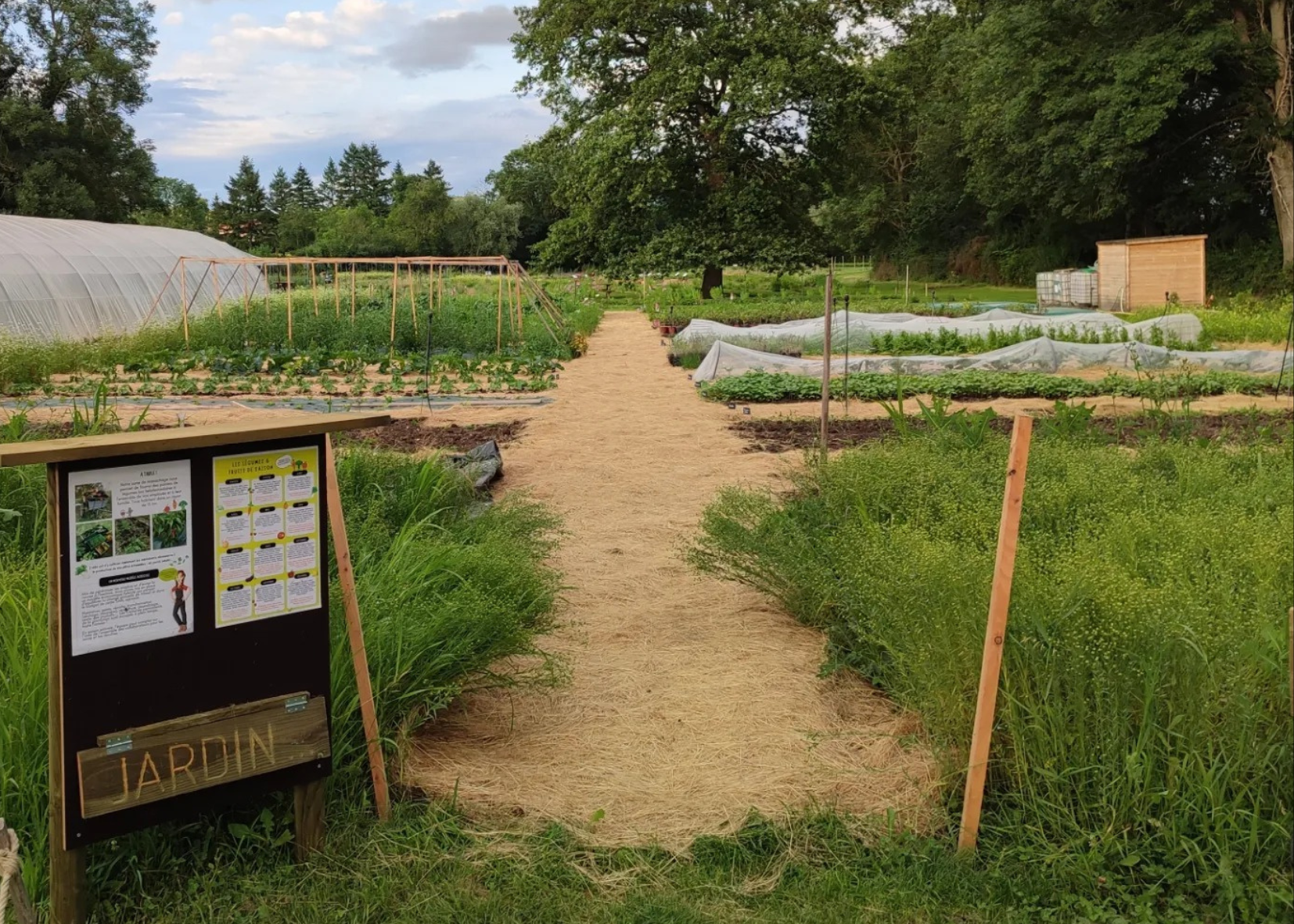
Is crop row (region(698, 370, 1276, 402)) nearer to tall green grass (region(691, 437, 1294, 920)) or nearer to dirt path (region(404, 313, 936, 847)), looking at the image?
dirt path (region(404, 313, 936, 847))

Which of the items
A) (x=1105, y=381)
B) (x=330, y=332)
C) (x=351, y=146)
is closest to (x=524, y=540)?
(x=1105, y=381)

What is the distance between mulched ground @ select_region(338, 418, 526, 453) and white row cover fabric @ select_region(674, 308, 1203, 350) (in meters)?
7.04

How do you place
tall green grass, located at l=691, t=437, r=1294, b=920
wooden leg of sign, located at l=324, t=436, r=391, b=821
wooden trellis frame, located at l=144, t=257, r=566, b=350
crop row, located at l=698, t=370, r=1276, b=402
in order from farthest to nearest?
wooden trellis frame, located at l=144, t=257, r=566, b=350
crop row, located at l=698, t=370, r=1276, b=402
wooden leg of sign, located at l=324, t=436, r=391, b=821
tall green grass, located at l=691, t=437, r=1294, b=920

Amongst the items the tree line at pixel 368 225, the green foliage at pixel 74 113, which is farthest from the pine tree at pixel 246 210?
the green foliage at pixel 74 113

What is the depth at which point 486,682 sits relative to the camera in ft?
14.4

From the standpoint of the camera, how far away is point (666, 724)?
4223 mm

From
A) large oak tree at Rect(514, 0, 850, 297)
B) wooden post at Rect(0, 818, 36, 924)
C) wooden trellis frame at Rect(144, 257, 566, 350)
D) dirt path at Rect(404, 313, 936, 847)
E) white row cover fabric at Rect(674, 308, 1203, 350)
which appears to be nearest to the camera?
wooden post at Rect(0, 818, 36, 924)

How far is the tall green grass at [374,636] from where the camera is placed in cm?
305

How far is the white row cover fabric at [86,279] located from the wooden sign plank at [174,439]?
16.3 metres

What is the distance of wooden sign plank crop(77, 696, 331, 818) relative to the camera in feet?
9.05

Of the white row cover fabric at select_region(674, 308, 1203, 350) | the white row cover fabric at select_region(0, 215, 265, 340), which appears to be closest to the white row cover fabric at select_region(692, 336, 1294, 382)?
the white row cover fabric at select_region(674, 308, 1203, 350)

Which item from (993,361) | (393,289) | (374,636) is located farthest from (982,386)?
(393,289)

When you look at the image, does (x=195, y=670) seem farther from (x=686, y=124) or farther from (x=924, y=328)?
(x=686, y=124)

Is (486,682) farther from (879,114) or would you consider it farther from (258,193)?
(258,193)
